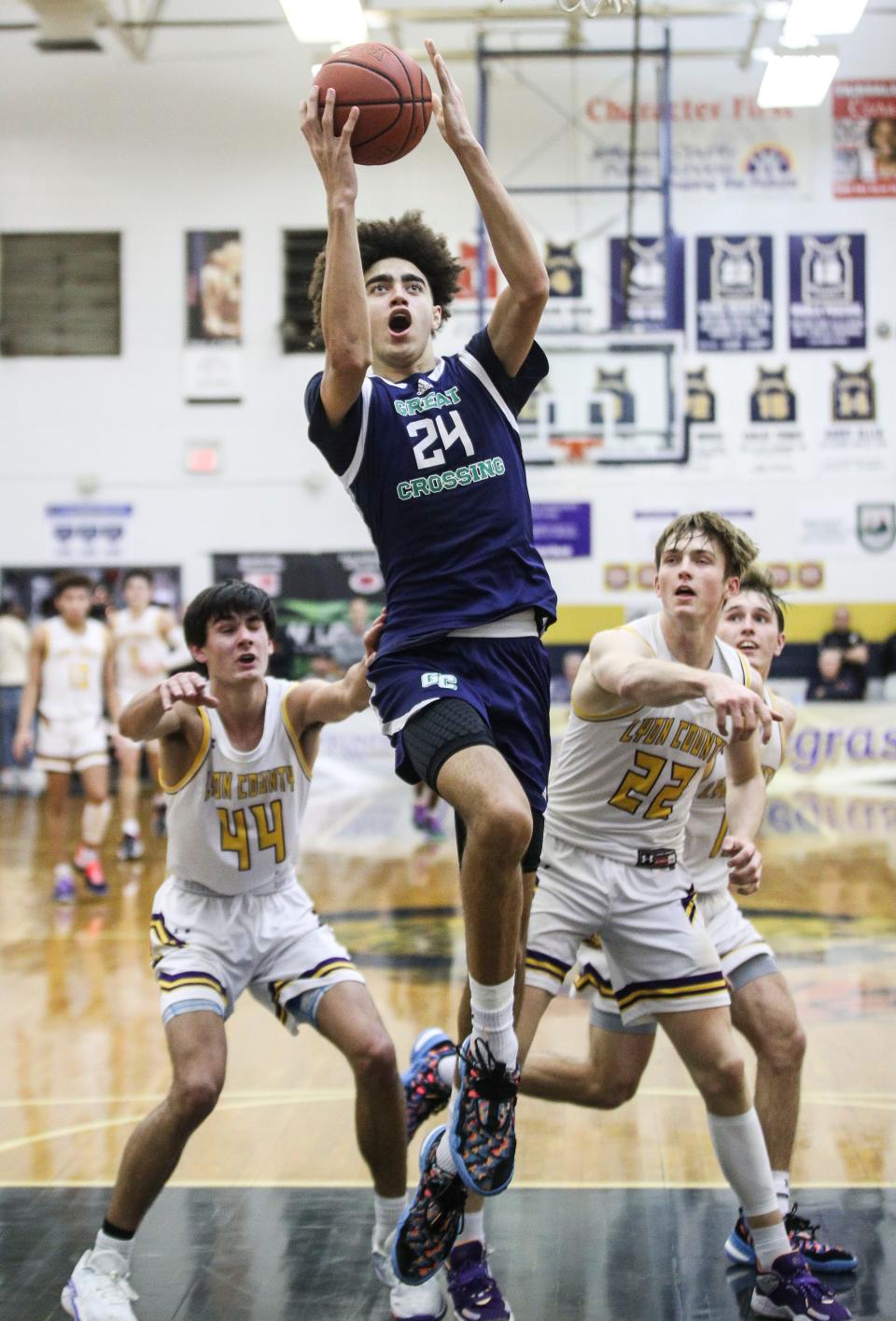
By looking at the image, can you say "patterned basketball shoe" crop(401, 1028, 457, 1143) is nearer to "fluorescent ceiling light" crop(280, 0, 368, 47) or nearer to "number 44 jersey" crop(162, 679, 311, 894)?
"number 44 jersey" crop(162, 679, 311, 894)

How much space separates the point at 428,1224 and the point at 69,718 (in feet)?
21.0

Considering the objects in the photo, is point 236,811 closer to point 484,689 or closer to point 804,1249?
point 484,689

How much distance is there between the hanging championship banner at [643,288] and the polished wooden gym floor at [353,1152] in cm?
851

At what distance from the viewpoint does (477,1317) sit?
3.28 metres

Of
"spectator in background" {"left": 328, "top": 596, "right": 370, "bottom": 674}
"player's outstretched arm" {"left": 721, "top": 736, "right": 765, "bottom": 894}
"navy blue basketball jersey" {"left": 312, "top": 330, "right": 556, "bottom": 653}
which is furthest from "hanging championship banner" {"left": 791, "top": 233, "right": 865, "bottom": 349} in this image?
"navy blue basketball jersey" {"left": 312, "top": 330, "right": 556, "bottom": 653}

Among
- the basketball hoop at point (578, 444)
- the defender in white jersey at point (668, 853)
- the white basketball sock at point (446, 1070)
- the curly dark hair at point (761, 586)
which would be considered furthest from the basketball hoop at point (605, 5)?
the basketball hoop at point (578, 444)

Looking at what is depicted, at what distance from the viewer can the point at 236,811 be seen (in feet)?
12.7

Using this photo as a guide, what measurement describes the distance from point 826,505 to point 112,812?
791cm

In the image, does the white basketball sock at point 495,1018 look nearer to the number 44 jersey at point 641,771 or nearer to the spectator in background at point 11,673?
the number 44 jersey at point 641,771

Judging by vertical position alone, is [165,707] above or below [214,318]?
below

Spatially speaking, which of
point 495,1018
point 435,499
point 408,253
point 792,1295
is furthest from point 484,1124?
point 408,253

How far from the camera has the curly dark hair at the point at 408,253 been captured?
3.52 meters

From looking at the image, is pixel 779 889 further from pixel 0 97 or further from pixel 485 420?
pixel 0 97

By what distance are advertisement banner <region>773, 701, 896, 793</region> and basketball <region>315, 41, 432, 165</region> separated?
10.2m
